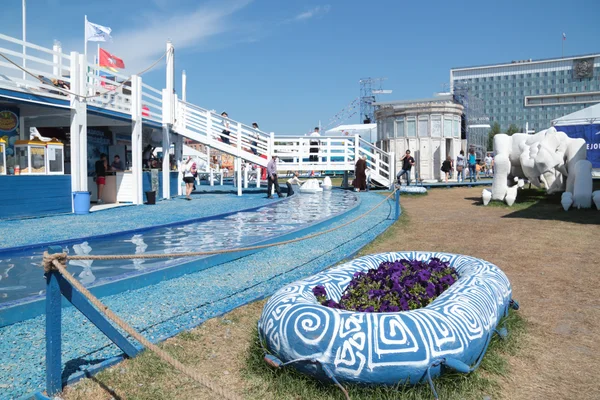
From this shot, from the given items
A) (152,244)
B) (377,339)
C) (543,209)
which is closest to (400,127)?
(543,209)

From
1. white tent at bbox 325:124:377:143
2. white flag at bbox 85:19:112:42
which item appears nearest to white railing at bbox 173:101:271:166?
white flag at bbox 85:19:112:42

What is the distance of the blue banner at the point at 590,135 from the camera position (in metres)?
20.2

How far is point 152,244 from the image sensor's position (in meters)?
9.23

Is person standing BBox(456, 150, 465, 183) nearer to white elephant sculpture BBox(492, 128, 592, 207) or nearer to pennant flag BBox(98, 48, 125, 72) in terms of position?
white elephant sculpture BBox(492, 128, 592, 207)

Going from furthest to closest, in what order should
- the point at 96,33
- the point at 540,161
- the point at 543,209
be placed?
the point at 96,33 < the point at 543,209 < the point at 540,161

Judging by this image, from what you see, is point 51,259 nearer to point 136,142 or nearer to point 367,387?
point 367,387

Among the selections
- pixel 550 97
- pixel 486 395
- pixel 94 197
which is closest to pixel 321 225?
pixel 486 395

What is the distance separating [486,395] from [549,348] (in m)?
1.25

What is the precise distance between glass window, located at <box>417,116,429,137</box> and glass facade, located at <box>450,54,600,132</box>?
75.5 m

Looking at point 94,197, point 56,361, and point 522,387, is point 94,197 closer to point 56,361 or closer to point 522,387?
point 56,361

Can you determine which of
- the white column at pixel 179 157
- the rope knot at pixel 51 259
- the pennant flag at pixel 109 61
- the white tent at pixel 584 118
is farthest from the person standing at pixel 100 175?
the white tent at pixel 584 118

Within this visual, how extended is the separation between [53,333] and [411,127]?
93.4ft

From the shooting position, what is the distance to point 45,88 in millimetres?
12883

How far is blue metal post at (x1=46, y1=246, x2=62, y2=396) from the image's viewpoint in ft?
10.7
